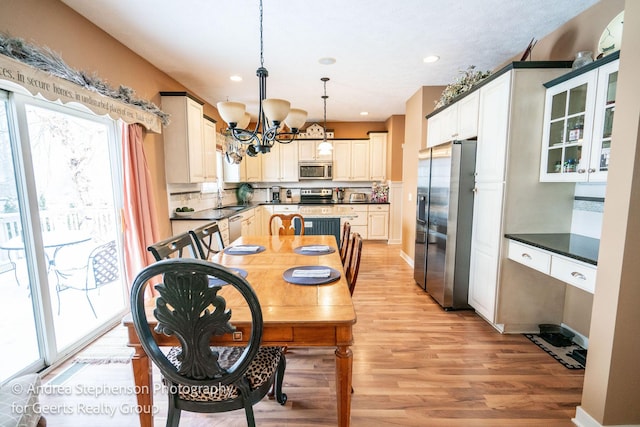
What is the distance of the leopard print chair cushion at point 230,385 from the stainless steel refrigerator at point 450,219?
6.89ft

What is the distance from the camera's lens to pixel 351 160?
610 centimetres

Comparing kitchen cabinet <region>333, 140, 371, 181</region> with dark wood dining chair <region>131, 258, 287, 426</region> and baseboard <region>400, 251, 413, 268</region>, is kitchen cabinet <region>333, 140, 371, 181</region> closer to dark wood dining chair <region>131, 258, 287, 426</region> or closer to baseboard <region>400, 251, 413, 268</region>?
baseboard <region>400, 251, 413, 268</region>

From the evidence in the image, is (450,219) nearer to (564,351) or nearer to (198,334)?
(564,351)

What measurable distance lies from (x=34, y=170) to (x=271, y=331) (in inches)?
81.7

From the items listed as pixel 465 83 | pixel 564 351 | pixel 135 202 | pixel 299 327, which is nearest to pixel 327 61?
pixel 465 83

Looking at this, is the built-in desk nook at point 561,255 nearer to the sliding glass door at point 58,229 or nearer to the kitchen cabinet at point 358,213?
the sliding glass door at point 58,229

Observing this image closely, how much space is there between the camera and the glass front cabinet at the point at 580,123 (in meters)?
1.77

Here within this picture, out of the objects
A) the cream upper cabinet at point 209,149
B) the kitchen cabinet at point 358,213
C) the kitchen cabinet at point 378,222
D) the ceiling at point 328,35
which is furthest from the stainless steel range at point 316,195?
the ceiling at point 328,35

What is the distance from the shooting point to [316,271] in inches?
67.8

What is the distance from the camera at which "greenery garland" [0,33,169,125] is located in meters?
1.56

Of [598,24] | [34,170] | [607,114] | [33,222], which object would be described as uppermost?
[598,24]

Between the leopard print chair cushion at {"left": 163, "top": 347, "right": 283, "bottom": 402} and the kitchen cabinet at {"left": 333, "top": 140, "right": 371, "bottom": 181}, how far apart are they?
16.6 feet

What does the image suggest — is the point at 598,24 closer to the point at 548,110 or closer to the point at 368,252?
the point at 548,110

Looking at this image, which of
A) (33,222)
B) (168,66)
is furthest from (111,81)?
(33,222)
